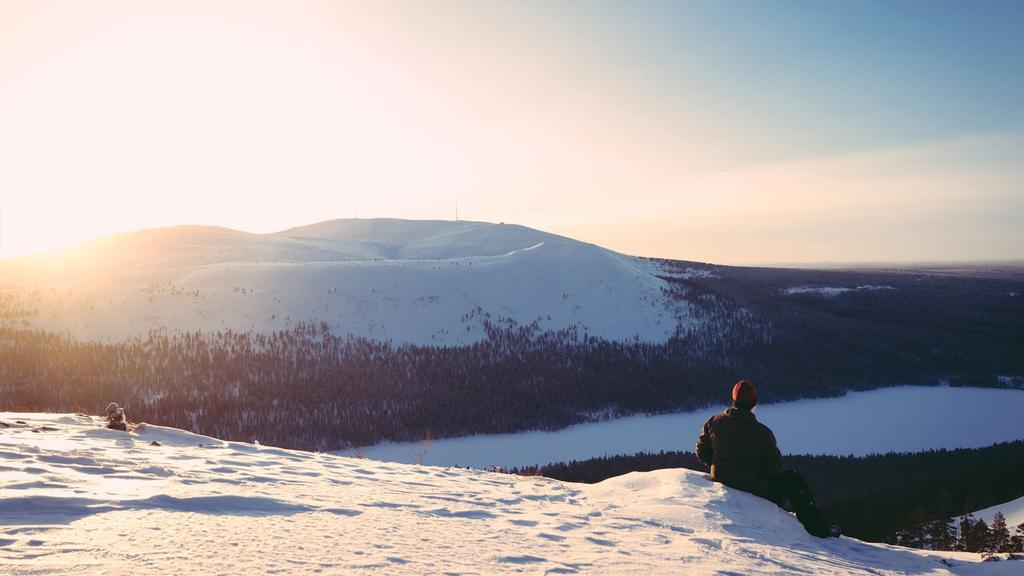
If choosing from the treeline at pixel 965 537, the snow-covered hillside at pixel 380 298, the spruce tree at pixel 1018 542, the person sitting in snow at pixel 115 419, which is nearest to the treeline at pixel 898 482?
the treeline at pixel 965 537

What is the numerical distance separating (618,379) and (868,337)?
26634mm

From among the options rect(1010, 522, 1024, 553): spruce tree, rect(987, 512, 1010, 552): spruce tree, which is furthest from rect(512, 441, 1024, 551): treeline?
rect(1010, 522, 1024, 553): spruce tree

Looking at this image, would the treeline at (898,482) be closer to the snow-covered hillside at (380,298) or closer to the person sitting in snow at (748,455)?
the person sitting in snow at (748,455)

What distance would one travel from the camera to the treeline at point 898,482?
1517cm

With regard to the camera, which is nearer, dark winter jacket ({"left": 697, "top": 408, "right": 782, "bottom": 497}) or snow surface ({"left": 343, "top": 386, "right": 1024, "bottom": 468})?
dark winter jacket ({"left": 697, "top": 408, "right": 782, "bottom": 497})

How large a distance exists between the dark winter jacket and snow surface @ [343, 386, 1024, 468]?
16.8 metres

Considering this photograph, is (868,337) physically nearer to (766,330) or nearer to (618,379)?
(766,330)

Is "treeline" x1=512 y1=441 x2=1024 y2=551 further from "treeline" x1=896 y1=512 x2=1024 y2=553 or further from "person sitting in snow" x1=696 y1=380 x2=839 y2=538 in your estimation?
"person sitting in snow" x1=696 y1=380 x2=839 y2=538

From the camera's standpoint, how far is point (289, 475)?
7859mm

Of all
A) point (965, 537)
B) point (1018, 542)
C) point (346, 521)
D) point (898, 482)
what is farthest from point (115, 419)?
point (898, 482)

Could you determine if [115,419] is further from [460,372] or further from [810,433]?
[810,433]

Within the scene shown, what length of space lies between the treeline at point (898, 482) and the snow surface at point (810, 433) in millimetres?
2817

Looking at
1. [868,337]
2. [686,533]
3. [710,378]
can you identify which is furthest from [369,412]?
[868,337]

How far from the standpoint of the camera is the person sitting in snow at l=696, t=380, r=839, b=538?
7.95 meters
